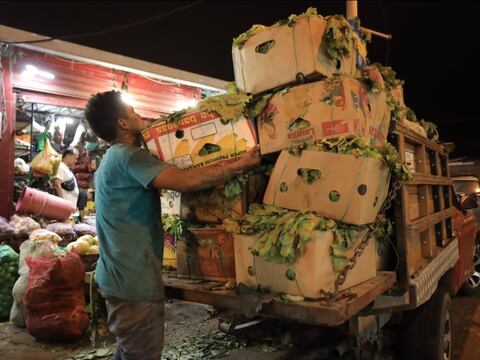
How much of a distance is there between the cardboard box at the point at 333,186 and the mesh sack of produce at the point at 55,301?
325 cm

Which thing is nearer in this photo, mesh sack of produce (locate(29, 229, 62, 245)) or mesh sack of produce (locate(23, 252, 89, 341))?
Answer: mesh sack of produce (locate(23, 252, 89, 341))

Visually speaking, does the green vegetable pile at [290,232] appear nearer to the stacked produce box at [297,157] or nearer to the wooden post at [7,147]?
the stacked produce box at [297,157]

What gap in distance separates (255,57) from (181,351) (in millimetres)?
3149

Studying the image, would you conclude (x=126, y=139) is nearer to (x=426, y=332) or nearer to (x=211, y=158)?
(x=211, y=158)

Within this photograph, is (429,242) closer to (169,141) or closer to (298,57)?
(298,57)

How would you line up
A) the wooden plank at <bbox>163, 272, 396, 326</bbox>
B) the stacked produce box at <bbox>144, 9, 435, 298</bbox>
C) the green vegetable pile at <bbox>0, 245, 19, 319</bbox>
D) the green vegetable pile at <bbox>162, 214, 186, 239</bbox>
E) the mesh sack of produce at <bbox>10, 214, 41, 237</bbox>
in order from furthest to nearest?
the mesh sack of produce at <bbox>10, 214, 41, 237</bbox>, the green vegetable pile at <bbox>0, 245, 19, 319</bbox>, the green vegetable pile at <bbox>162, 214, 186, 239</bbox>, the stacked produce box at <bbox>144, 9, 435, 298</bbox>, the wooden plank at <bbox>163, 272, 396, 326</bbox>

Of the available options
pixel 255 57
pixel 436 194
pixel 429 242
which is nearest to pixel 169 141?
pixel 255 57

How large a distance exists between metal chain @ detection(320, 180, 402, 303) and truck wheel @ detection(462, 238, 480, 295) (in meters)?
4.91

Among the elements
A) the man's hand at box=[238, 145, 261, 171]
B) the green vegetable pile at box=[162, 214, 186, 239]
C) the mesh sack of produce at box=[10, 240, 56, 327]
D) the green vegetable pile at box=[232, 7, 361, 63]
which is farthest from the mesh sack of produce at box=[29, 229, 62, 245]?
the green vegetable pile at box=[232, 7, 361, 63]

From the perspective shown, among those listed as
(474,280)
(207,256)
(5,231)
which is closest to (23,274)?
(5,231)

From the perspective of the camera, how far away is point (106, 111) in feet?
9.30

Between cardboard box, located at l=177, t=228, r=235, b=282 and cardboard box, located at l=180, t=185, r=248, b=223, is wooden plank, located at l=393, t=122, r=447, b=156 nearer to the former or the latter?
cardboard box, located at l=180, t=185, r=248, b=223

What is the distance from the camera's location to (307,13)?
9.23 feet

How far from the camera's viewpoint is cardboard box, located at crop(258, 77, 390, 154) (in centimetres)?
264
